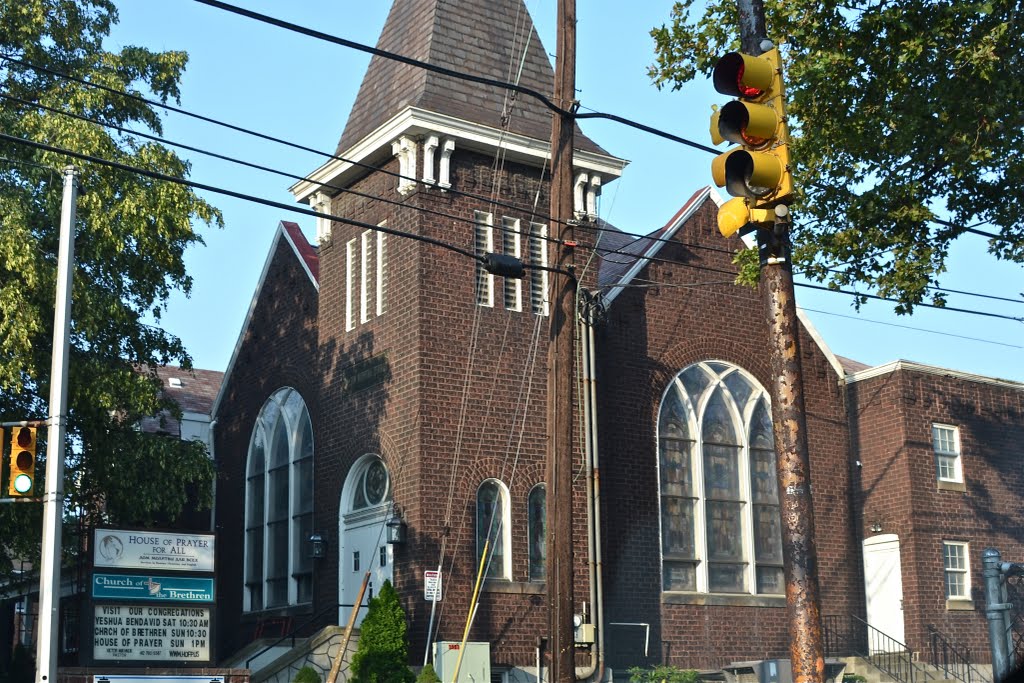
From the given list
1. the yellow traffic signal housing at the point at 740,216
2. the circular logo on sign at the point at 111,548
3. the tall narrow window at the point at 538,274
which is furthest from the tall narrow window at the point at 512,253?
the yellow traffic signal housing at the point at 740,216

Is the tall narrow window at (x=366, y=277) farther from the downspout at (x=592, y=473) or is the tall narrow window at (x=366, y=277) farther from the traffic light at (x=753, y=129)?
the traffic light at (x=753, y=129)

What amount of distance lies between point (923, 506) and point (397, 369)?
1220 cm

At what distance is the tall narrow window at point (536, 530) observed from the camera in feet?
82.4

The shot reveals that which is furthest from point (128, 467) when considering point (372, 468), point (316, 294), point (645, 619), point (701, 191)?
point (701, 191)

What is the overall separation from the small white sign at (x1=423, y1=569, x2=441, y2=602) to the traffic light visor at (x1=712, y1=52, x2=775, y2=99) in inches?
580

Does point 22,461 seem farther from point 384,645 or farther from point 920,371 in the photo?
point 920,371

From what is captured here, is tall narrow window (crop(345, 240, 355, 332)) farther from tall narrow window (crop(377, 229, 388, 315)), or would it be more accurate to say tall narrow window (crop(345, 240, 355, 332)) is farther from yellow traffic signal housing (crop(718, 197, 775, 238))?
yellow traffic signal housing (crop(718, 197, 775, 238))

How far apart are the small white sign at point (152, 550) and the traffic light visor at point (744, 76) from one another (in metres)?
13.8

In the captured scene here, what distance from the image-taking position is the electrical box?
22844 mm

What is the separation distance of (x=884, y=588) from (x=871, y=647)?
1304 millimetres

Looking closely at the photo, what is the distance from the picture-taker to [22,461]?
52.5 feet

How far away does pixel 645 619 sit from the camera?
86.3 ft

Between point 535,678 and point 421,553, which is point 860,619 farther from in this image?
point 421,553

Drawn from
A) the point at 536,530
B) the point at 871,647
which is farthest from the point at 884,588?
the point at 536,530
